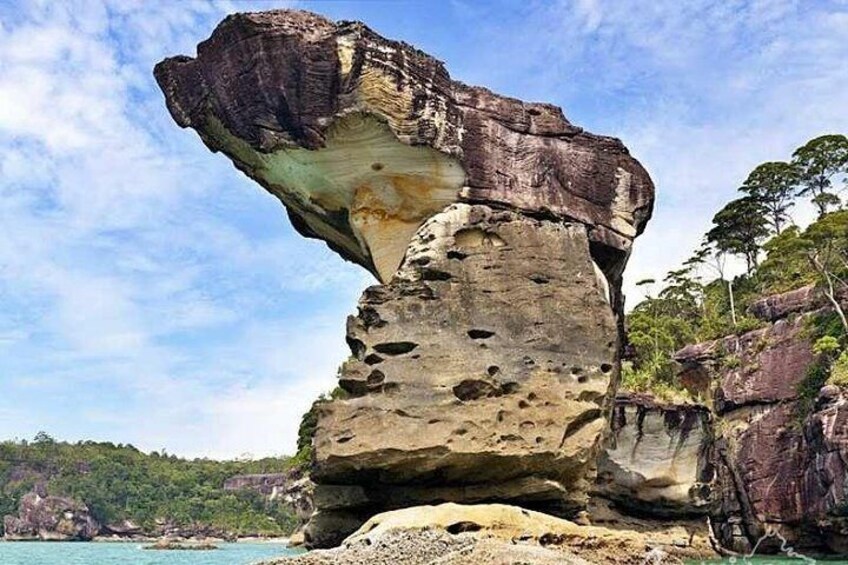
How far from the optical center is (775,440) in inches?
1220

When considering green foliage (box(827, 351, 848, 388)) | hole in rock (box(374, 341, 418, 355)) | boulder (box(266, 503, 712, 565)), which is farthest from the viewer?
green foliage (box(827, 351, 848, 388))

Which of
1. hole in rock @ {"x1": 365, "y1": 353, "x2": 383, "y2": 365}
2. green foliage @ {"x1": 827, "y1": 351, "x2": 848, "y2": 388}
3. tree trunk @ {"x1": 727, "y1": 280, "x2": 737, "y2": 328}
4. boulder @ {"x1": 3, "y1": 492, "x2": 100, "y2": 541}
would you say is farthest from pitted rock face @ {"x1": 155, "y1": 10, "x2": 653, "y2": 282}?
boulder @ {"x1": 3, "y1": 492, "x2": 100, "y2": 541}

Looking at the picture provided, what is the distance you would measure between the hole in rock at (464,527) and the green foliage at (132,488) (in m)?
75.6

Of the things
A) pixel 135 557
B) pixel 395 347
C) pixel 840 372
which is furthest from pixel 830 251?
pixel 135 557

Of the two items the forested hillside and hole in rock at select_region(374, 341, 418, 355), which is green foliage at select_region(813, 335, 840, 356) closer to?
the forested hillside

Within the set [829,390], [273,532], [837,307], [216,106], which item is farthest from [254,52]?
[273,532]

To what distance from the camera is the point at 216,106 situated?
15914 millimetres

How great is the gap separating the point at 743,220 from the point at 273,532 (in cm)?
5509

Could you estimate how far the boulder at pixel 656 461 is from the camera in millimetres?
29688

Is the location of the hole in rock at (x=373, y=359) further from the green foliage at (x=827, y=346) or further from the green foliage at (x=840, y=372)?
the green foliage at (x=827, y=346)

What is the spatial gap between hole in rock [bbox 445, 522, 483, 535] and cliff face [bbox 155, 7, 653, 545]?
168 centimetres

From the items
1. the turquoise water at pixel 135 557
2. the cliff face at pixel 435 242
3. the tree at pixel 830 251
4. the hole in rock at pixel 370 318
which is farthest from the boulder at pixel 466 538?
the tree at pixel 830 251

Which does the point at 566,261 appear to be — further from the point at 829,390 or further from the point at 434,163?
the point at 829,390

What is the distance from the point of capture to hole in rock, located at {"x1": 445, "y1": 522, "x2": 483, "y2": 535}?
12000mm
